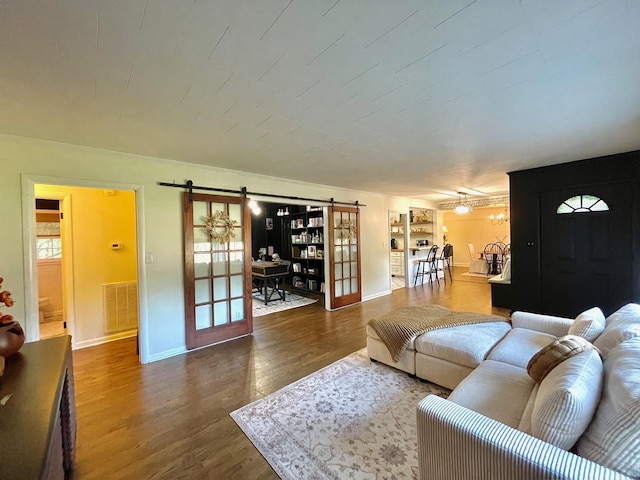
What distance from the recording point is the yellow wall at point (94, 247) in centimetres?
368

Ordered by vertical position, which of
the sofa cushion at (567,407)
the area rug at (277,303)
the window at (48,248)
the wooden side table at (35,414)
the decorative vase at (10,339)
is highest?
the window at (48,248)

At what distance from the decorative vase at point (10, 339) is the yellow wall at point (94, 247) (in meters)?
2.64

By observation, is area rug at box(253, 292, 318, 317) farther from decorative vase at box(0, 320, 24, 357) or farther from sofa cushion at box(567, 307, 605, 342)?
sofa cushion at box(567, 307, 605, 342)

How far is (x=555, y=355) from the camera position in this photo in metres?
1.60

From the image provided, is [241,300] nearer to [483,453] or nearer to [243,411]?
[243,411]

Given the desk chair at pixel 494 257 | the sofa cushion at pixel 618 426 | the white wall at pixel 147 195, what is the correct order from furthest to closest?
the desk chair at pixel 494 257
the white wall at pixel 147 195
the sofa cushion at pixel 618 426

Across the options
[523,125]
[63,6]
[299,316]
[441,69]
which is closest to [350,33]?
[441,69]

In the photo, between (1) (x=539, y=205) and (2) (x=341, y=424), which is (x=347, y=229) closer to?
(1) (x=539, y=205)

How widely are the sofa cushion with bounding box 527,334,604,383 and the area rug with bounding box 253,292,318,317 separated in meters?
4.19

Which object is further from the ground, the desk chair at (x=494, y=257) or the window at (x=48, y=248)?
the window at (x=48, y=248)

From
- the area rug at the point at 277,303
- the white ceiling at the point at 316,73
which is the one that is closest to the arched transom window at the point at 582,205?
the white ceiling at the point at 316,73

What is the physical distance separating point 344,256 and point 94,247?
4.13 meters

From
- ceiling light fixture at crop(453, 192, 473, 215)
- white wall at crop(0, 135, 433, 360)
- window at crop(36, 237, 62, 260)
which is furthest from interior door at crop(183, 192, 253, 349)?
ceiling light fixture at crop(453, 192, 473, 215)

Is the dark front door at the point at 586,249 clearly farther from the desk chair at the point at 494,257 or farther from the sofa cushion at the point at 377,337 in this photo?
the desk chair at the point at 494,257
